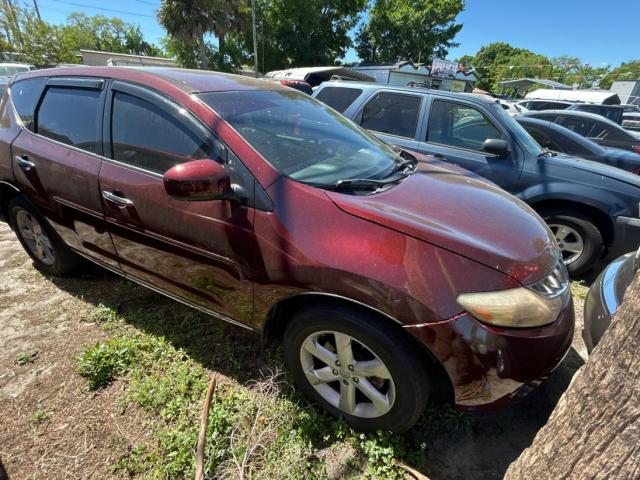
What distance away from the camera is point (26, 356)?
7.77 ft

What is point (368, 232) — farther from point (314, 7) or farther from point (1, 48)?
point (1, 48)

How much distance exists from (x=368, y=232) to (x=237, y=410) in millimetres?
1253

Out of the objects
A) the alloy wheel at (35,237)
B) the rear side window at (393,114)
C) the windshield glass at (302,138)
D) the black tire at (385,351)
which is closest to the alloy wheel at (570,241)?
the rear side window at (393,114)

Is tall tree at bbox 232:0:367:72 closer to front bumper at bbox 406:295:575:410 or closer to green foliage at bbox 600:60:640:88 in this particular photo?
front bumper at bbox 406:295:575:410

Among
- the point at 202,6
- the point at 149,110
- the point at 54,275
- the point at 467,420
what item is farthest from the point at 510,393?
the point at 202,6

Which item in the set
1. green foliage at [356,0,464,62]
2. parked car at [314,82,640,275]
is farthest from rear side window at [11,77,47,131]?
green foliage at [356,0,464,62]

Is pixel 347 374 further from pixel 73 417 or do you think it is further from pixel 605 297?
pixel 73 417

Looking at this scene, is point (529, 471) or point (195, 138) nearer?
point (529, 471)

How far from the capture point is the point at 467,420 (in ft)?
6.46

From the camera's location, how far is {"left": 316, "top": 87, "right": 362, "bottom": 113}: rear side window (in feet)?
15.3

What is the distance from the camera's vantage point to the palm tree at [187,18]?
75.3 feet

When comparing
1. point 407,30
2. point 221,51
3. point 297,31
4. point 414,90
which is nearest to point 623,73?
point 407,30

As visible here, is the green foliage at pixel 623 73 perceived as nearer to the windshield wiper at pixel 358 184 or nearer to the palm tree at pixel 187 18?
the palm tree at pixel 187 18

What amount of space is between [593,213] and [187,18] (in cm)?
2677
